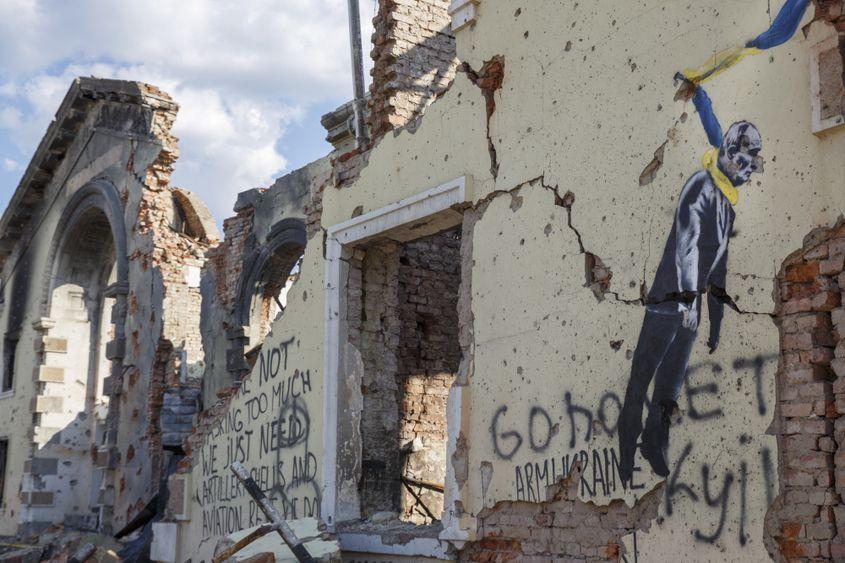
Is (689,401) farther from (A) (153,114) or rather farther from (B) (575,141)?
(A) (153,114)

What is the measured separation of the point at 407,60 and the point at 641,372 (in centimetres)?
422

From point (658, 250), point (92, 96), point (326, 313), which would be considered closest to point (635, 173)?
point (658, 250)

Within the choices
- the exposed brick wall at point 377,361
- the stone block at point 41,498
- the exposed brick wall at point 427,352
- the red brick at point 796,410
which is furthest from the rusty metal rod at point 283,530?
the stone block at point 41,498

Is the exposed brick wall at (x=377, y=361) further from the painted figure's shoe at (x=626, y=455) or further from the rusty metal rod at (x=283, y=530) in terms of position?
the painted figure's shoe at (x=626, y=455)

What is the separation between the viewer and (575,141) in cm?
616

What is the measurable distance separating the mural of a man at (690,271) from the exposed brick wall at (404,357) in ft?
9.78

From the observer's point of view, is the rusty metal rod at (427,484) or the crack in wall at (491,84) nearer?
the crack in wall at (491,84)

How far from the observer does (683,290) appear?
17.3 ft

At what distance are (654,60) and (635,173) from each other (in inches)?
25.4

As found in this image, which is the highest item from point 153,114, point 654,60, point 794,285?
point 153,114

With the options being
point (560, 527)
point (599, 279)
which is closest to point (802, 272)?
point (599, 279)

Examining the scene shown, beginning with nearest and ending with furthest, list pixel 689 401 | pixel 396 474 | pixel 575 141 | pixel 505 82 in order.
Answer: pixel 689 401, pixel 575 141, pixel 505 82, pixel 396 474

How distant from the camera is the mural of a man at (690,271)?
506cm

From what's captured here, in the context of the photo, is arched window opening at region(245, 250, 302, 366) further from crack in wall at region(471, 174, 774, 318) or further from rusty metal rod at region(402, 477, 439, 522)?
crack in wall at region(471, 174, 774, 318)
